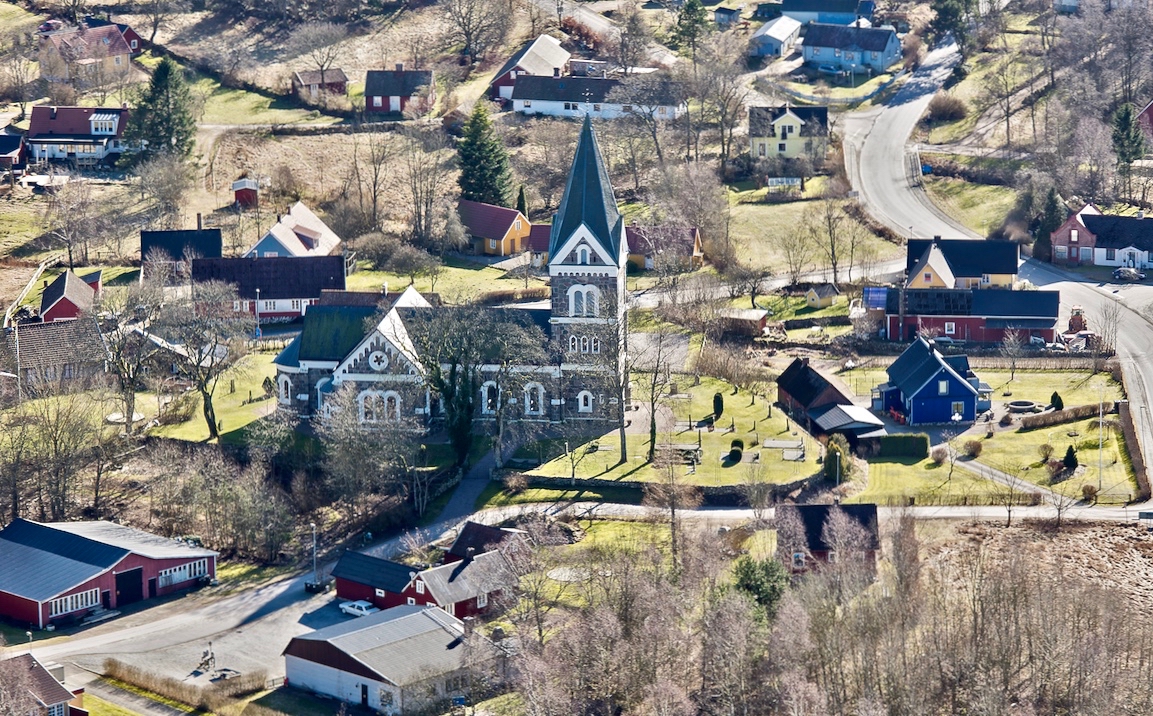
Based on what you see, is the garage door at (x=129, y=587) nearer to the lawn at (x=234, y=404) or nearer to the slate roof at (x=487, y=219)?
the lawn at (x=234, y=404)

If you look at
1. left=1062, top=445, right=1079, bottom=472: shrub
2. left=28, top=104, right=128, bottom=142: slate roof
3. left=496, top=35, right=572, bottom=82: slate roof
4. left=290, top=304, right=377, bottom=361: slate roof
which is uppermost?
left=496, top=35, right=572, bottom=82: slate roof

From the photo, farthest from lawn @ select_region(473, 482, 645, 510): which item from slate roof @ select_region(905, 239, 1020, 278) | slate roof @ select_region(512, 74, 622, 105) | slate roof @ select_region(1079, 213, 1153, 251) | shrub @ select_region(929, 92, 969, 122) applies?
shrub @ select_region(929, 92, 969, 122)

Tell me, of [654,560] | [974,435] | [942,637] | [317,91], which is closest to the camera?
[942,637]

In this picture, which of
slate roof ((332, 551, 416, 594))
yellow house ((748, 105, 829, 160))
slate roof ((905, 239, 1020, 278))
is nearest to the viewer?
slate roof ((332, 551, 416, 594))

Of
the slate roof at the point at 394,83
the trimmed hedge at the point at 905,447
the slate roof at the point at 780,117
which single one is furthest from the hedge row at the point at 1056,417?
the slate roof at the point at 394,83

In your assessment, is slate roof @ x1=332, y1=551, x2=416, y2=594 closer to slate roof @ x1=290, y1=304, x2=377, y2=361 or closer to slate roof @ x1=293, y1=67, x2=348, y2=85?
slate roof @ x1=290, y1=304, x2=377, y2=361

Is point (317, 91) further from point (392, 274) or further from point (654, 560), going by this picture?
point (654, 560)

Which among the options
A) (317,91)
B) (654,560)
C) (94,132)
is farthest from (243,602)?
(317,91)
